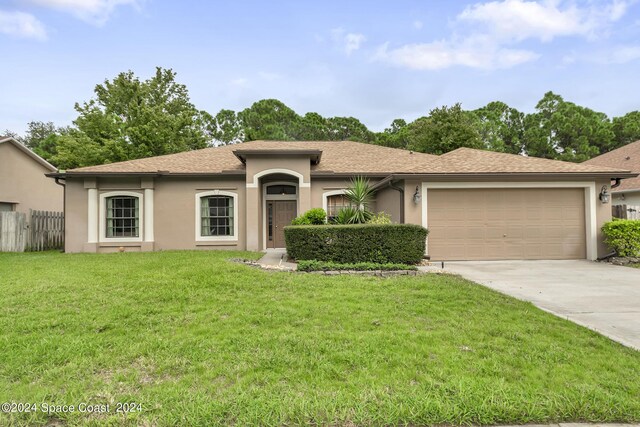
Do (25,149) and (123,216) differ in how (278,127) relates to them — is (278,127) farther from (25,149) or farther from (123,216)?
(123,216)

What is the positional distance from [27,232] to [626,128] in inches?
1575

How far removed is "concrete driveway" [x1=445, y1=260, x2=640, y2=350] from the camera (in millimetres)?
4414

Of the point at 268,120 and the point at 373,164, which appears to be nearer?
A: the point at 373,164

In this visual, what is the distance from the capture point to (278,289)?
19.1 feet

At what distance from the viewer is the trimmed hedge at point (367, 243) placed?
8.59 metres

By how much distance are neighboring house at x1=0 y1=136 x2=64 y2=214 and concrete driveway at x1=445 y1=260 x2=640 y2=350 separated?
20.6m

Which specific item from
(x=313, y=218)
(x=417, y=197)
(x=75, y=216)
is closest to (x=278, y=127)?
(x=75, y=216)

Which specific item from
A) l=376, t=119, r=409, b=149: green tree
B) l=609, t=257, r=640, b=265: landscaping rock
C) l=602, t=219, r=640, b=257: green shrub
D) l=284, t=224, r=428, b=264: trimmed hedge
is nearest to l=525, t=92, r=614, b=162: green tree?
l=376, t=119, r=409, b=149: green tree

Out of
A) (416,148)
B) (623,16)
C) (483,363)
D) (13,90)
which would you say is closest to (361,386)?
(483,363)

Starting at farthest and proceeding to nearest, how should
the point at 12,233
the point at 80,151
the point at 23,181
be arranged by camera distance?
1. the point at 80,151
2. the point at 23,181
3. the point at 12,233

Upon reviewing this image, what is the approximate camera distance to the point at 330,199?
13.1 meters

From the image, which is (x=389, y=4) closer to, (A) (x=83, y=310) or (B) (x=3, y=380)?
(A) (x=83, y=310)

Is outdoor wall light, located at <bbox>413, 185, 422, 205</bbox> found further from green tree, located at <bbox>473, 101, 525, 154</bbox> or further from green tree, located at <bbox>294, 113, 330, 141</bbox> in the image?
green tree, located at <bbox>294, 113, 330, 141</bbox>

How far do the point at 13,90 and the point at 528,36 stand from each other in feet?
73.5
